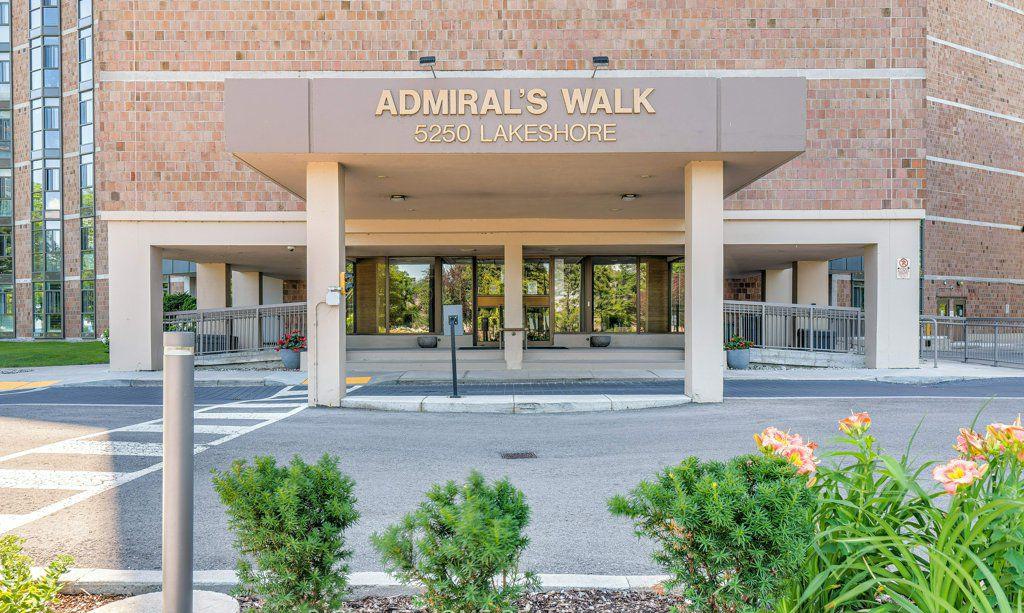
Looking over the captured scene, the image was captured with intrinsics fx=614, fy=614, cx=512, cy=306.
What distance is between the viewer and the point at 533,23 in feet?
59.6

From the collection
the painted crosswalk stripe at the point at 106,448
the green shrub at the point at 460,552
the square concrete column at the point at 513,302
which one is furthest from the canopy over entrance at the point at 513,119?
the green shrub at the point at 460,552

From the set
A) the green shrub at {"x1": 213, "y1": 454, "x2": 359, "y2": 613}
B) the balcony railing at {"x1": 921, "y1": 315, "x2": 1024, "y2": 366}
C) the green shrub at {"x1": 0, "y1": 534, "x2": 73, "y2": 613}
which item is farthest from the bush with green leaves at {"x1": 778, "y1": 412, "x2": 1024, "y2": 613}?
the balcony railing at {"x1": 921, "y1": 315, "x2": 1024, "y2": 366}

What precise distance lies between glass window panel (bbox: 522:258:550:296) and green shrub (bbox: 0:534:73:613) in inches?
833

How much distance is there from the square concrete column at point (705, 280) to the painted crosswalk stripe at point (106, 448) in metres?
8.64

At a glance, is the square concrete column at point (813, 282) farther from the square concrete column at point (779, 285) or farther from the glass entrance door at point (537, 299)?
the glass entrance door at point (537, 299)

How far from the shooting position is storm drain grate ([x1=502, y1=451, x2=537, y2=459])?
301 inches

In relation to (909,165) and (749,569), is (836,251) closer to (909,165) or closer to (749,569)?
(909,165)

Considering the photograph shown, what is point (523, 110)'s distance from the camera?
1105 cm

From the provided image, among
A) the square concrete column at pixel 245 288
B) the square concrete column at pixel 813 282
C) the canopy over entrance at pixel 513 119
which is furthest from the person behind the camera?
the square concrete column at pixel 245 288

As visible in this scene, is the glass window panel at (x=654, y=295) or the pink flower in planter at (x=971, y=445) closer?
the pink flower in planter at (x=971, y=445)

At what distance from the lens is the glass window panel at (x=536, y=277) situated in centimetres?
2389

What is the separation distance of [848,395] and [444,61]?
13.9 metres

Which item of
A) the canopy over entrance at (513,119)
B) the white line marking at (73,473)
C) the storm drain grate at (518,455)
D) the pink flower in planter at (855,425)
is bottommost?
the storm drain grate at (518,455)

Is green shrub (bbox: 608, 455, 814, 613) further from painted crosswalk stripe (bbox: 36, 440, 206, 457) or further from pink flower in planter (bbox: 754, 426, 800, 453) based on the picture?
painted crosswalk stripe (bbox: 36, 440, 206, 457)
